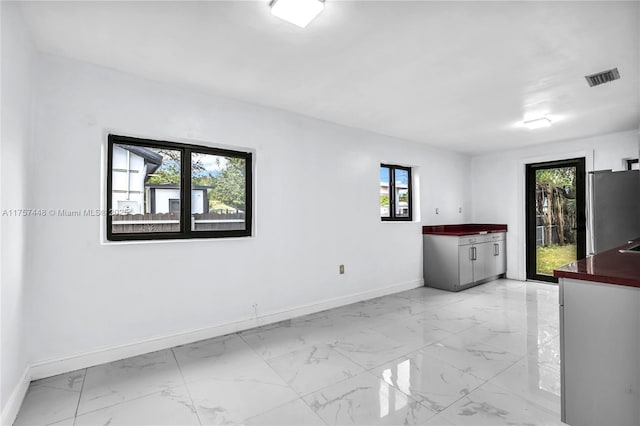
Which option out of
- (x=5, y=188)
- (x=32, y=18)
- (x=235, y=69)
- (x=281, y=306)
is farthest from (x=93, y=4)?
(x=281, y=306)

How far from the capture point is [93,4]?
181cm

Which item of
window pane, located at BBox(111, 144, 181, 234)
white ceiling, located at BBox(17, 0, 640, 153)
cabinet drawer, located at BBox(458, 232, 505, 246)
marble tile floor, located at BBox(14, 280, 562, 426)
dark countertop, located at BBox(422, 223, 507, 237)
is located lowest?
marble tile floor, located at BBox(14, 280, 562, 426)

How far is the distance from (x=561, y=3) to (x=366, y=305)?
3394 millimetres

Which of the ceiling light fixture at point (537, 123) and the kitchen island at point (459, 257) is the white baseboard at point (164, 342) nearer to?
the kitchen island at point (459, 257)

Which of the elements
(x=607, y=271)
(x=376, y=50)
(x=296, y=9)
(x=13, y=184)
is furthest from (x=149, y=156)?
(x=607, y=271)

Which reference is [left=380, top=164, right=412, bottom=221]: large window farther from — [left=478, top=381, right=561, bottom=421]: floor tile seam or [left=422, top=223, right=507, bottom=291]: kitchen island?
[left=478, top=381, right=561, bottom=421]: floor tile seam

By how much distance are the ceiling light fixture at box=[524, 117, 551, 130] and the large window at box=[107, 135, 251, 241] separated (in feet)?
11.5

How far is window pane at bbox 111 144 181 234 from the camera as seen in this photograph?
8.89 ft

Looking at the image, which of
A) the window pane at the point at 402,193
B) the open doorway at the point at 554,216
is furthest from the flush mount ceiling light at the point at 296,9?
the open doorway at the point at 554,216

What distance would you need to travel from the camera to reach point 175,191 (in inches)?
118

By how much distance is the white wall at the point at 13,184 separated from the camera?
1696 mm

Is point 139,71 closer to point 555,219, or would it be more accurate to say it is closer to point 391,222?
point 391,222

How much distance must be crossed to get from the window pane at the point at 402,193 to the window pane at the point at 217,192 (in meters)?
2.63

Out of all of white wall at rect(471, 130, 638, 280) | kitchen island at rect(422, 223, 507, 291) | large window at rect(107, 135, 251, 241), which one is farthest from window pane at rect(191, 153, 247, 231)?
white wall at rect(471, 130, 638, 280)
